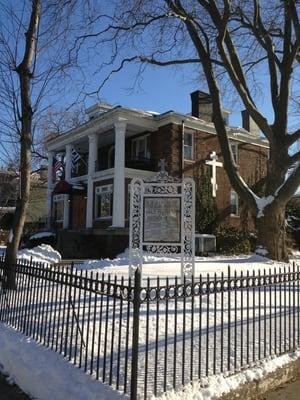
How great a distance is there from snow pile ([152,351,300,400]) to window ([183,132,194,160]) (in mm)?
23377

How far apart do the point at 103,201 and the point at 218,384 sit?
24791 millimetres

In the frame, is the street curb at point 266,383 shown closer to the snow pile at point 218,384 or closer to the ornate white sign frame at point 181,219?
the snow pile at point 218,384

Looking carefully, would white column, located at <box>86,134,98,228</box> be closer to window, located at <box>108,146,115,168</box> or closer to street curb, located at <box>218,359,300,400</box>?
window, located at <box>108,146,115,168</box>

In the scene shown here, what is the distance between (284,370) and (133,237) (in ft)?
18.9

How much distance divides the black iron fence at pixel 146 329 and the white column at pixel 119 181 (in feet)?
57.1

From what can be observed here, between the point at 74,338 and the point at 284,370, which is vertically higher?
the point at 74,338

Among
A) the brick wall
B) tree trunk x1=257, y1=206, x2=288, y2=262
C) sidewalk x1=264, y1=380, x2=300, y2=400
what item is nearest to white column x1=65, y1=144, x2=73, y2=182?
the brick wall

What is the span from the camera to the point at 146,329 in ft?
15.9

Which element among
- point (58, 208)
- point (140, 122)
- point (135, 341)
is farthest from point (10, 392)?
point (58, 208)

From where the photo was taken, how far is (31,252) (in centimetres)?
1859

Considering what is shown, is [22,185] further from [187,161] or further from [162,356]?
[187,161]

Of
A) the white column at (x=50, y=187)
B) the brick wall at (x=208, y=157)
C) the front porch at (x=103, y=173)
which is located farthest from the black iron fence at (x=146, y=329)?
the white column at (x=50, y=187)

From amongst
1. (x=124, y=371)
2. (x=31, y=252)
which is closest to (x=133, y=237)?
(x=124, y=371)

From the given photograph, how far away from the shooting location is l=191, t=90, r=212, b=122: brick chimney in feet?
102
